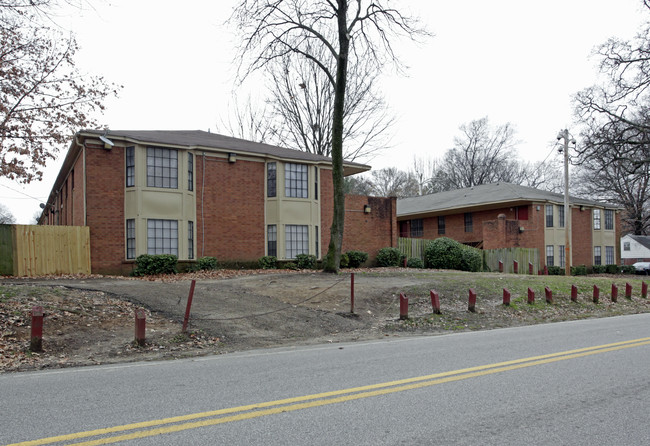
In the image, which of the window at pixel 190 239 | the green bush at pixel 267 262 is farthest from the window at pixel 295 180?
the window at pixel 190 239

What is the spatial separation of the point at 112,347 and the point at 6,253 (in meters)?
11.7

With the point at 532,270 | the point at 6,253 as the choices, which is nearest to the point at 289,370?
the point at 6,253

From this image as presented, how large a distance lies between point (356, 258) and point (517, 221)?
14585 millimetres

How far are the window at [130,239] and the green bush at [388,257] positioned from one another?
12.1 metres

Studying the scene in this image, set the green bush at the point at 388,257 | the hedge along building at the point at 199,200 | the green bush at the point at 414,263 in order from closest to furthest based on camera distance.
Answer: the hedge along building at the point at 199,200
the green bush at the point at 388,257
the green bush at the point at 414,263

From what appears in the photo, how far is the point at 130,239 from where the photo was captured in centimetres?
2081

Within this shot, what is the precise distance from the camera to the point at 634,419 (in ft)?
16.2

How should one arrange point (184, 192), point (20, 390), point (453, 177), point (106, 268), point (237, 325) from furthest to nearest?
point (453, 177), point (184, 192), point (106, 268), point (237, 325), point (20, 390)

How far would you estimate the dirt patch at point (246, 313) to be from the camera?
9.17 meters

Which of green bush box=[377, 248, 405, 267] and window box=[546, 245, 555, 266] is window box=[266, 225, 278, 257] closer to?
green bush box=[377, 248, 405, 267]

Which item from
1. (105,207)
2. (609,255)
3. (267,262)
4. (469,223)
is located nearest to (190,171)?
(105,207)

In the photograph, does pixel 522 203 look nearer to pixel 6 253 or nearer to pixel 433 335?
pixel 433 335

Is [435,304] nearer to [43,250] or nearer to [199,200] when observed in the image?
[199,200]

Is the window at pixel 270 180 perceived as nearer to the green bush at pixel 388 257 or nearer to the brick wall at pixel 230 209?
the brick wall at pixel 230 209
